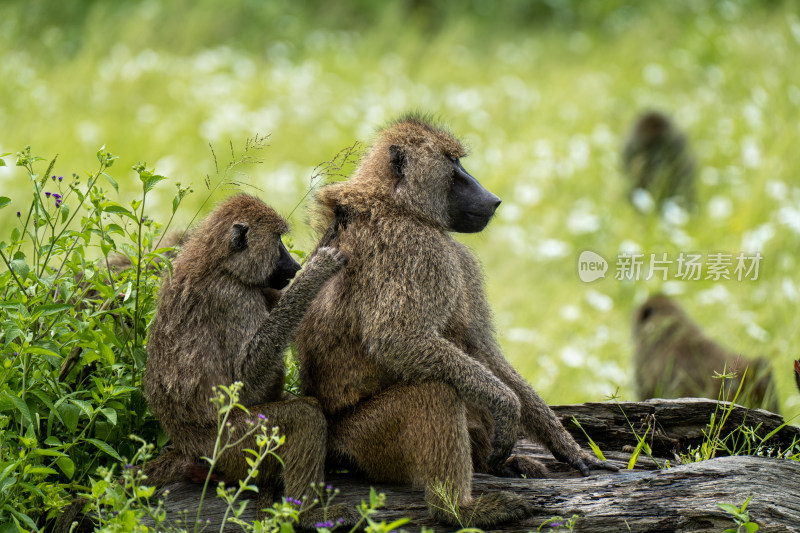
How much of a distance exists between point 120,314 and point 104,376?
0.26m

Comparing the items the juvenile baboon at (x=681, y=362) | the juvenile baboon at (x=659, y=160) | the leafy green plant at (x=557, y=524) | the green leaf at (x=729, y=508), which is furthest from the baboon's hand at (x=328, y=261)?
the juvenile baboon at (x=659, y=160)

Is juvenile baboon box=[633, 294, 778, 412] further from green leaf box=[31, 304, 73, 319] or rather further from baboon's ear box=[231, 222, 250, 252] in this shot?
green leaf box=[31, 304, 73, 319]

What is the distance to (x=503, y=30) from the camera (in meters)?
16.5

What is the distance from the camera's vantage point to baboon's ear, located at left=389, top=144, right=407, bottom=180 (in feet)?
11.8

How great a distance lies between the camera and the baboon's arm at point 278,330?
3215 mm

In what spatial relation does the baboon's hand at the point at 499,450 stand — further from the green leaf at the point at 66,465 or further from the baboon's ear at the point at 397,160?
the green leaf at the point at 66,465

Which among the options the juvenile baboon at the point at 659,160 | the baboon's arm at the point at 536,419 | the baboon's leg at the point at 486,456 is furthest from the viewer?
the juvenile baboon at the point at 659,160

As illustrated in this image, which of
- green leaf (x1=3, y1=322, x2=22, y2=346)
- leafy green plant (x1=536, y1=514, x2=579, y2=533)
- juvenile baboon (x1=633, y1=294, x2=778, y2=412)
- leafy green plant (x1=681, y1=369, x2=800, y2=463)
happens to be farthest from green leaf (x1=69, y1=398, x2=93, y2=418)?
juvenile baboon (x1=633, y1=294, x2=778, y2=412)

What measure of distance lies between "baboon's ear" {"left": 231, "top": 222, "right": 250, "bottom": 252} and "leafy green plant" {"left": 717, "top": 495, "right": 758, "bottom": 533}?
193cm

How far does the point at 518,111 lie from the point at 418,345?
9251 mm

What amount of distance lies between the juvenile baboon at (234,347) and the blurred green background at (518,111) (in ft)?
4.79

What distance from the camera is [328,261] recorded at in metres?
3.31

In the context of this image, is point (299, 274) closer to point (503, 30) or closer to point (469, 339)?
point (469, 339)

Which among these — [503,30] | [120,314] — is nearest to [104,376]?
[120,314]
